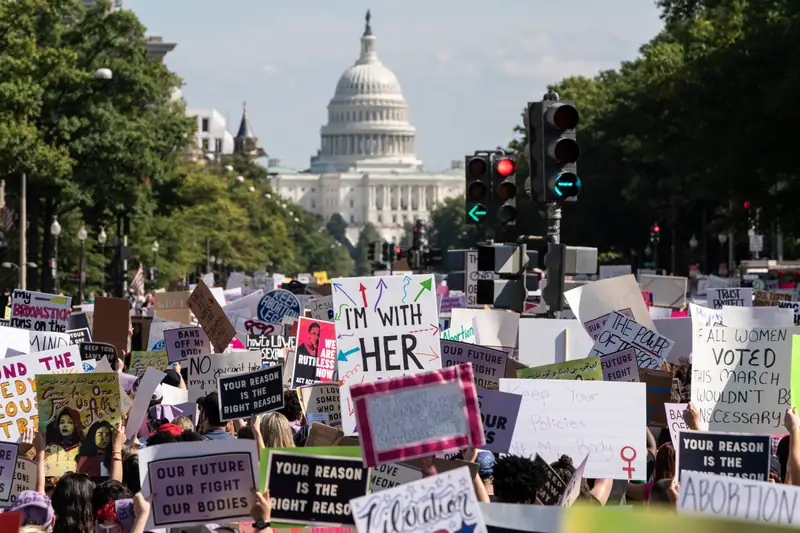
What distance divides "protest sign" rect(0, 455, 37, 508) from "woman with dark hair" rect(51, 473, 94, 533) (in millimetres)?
915

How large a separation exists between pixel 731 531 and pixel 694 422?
18.6 feet

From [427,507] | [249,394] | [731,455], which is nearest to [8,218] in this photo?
[249,394]

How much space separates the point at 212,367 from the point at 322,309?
608 cm

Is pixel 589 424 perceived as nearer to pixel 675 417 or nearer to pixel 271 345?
pixel 675 417

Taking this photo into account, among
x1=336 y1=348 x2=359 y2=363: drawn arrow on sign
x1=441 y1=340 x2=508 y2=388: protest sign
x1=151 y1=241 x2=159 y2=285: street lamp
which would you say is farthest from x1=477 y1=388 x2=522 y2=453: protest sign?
x1=151 y1=241 x2=159 y2=285: street lamp

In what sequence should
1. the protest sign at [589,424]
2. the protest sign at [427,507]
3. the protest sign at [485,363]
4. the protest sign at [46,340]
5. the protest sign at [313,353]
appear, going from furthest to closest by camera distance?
the protest sign at [313,353] < the protest sign at [46,340] < the protest sign at [485,363] < the protest sign at [589,424] < the protest sign at [427,507]

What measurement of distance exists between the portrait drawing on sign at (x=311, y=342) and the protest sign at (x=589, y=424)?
190 inches

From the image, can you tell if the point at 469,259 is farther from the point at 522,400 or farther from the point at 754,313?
the point at 522,400

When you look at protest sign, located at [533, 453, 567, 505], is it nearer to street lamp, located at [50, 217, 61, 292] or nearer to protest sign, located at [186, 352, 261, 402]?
protest sign, located at [186, 352, 261, 402]

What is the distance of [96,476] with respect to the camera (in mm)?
9914

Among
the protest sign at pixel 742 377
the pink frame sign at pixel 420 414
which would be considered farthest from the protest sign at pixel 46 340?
the pink frame sign at pixel 420 414

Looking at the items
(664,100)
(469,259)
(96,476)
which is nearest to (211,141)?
(664,100)

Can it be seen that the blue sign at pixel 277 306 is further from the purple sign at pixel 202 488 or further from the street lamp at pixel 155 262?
the street lamp at pixel 155 262

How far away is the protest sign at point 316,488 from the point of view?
750 centimetres
